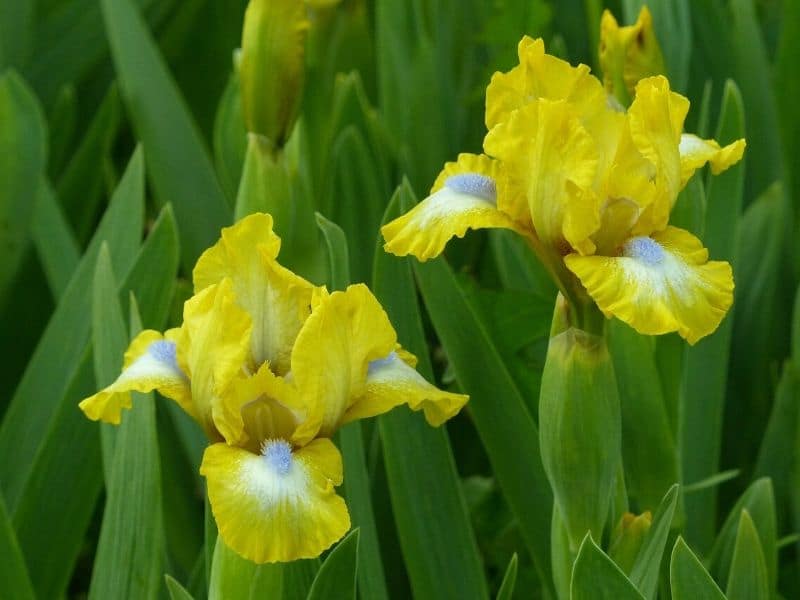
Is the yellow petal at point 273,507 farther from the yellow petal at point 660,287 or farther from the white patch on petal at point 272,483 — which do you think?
the yellow petal at point 660,287

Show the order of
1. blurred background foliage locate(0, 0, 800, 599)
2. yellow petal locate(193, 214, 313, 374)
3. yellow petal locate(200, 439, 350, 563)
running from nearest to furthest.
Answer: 1. yellow petal locate(200, 439, 350, 563)
2. yellow petal locate(193, 214, 313, 374)
3. blurred background foliage locate(0, 0, 800, 599)

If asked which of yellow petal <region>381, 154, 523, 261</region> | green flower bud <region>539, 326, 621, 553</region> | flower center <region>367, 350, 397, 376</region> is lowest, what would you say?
green flower bud <region>539, 326, 621, 553</region>

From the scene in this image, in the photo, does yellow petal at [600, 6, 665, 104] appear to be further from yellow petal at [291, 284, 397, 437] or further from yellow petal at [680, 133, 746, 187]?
yellow petal at [291, 284, 397, 437]

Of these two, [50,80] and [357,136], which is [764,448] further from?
[50,80]

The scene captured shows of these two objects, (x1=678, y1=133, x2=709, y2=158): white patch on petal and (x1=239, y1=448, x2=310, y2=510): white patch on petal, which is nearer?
(x1=239, y1=448, x2=310, y2=510): white patch on petal

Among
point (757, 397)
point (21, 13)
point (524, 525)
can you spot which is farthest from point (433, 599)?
point (21, 13)

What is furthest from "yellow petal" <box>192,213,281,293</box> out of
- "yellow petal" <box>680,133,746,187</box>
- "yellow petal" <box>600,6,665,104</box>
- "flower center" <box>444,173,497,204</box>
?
"yellow petal" <box>600,6,665,104</box>
